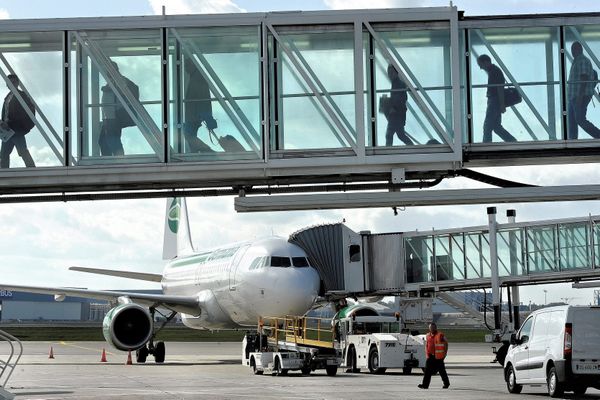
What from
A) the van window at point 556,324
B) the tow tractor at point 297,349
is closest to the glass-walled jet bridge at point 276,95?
the van window at point 556,324

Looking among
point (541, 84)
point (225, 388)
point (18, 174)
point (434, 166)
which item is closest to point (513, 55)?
point (541, 84)

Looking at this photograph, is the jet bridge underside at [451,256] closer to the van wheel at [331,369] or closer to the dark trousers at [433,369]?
the van wheel at [331,369]

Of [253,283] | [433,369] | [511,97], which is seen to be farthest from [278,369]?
[511,97]

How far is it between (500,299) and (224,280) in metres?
9.13

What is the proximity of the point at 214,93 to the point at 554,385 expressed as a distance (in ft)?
40.6

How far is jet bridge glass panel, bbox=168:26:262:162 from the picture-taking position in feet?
30.7

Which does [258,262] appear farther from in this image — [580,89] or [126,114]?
[580,89]

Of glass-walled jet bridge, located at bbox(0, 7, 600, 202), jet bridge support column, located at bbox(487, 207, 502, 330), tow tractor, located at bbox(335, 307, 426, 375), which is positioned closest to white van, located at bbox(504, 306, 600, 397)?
tow tractor, located at bbox(335, 307, 426, 375)

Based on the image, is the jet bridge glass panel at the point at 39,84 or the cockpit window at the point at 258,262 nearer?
the jet bridge glass panel at the point at 39,84

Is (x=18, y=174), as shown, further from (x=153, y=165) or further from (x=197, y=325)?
(x=197, y=325)

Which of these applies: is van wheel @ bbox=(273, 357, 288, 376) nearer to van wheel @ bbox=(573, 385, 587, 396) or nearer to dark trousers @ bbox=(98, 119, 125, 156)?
van wheel @ bbox=(573, 385, 587, 396)

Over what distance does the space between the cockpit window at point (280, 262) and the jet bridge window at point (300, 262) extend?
198mm

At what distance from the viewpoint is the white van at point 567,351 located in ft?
63.5

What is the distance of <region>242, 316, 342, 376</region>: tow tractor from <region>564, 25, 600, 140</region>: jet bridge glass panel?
20.3m
